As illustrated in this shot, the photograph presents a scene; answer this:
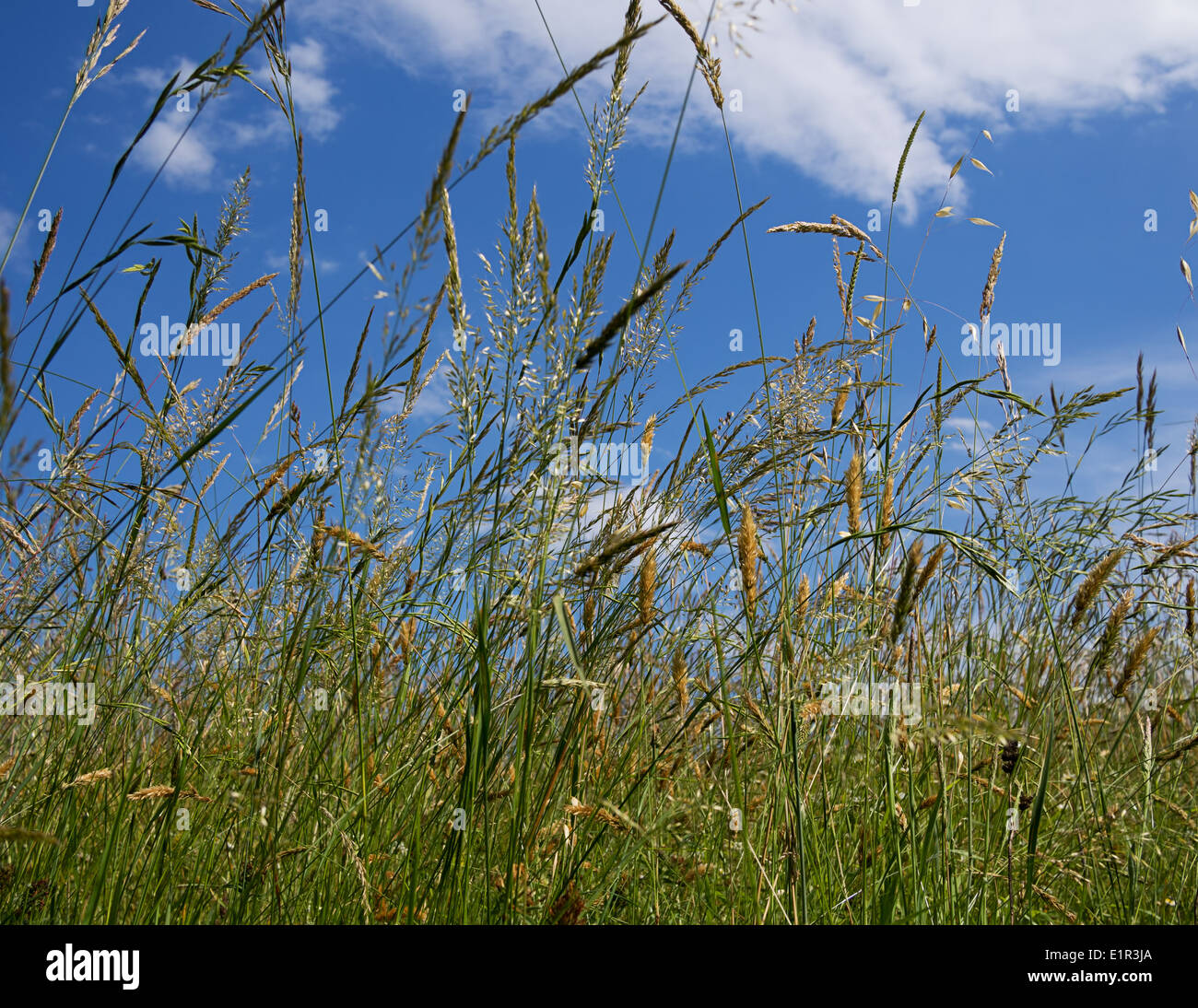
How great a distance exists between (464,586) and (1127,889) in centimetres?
193

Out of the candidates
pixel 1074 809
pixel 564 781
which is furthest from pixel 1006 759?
pixel 564 781
